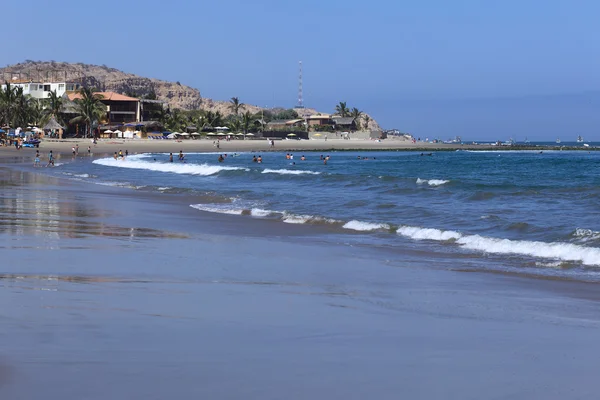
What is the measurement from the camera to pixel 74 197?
2261 cm

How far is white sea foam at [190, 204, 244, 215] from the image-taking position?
20.1 metres

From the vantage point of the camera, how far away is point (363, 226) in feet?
54.6

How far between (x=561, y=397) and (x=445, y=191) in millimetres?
22589

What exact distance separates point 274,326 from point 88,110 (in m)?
84.1

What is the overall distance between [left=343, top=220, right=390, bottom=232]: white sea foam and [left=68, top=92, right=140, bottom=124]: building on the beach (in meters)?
85.0

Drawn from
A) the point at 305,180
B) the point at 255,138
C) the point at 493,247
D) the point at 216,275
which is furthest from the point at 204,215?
the point at 255,138

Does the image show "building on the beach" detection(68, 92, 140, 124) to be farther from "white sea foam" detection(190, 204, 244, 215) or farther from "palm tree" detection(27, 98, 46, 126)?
"white sea foam" detection(190, 204, 244, 215)

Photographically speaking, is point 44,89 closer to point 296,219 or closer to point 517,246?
point 296,219

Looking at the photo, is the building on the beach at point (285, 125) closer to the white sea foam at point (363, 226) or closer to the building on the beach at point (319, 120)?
the building on the beach at point (319, 120)

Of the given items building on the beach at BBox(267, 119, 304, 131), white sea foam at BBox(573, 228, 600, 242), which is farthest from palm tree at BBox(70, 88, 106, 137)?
white sea foam at BBox(573, 228, 600, 242)

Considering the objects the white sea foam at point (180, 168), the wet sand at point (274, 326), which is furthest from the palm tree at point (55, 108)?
the wet sand at point (274, 326)

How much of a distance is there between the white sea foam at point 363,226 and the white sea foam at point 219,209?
13.0 feet

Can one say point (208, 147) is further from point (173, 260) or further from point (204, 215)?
point (173, 260)

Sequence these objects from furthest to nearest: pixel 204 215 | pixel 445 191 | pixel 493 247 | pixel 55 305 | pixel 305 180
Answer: pixel 305 180
pixel 445 191
pixel 204 215
pixel 493 247
pixel 55 305
